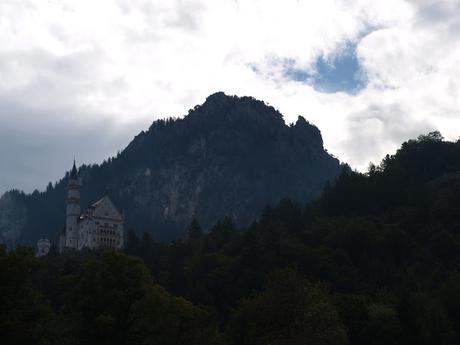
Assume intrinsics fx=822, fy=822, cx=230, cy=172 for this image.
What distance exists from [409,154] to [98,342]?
94260 millimetres

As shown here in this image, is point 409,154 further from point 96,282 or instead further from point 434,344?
point 96,282

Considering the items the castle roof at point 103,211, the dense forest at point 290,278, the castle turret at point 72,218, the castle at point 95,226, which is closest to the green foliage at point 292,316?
the dense forest at point 290,278

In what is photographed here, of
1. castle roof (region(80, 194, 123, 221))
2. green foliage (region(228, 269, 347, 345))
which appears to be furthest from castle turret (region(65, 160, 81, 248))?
green foliage (region(228, 269, 347, 345))

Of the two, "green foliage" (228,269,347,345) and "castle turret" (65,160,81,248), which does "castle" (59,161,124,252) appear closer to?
"castle turret" (65,160,81,248)

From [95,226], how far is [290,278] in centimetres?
12140

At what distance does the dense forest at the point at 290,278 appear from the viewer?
47.4 meters

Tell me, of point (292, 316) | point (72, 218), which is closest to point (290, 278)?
point (292, 316)

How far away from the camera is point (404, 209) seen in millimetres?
115812

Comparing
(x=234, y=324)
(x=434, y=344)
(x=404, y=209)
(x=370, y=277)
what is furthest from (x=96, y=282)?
(x=404, y=209)

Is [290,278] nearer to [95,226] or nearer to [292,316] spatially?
[292,316]

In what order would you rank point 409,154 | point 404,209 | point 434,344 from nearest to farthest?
1. point 434,344
2. point 404,209
3. point 409,154

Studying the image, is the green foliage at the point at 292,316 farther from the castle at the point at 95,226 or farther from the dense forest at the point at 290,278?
the castle at the point at 95,226

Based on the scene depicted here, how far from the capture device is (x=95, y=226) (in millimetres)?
166625

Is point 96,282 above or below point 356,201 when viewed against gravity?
below
